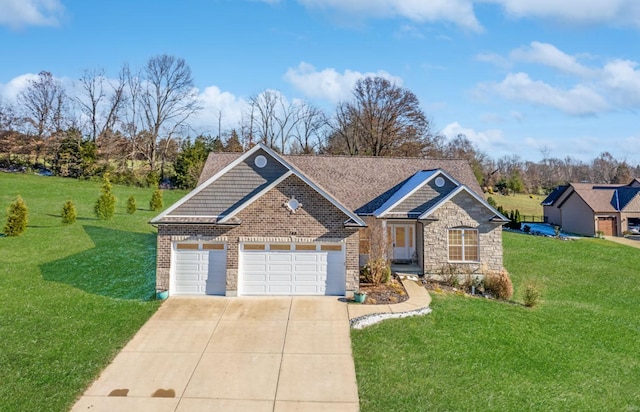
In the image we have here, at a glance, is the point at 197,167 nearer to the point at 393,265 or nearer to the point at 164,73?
the point at 164,73

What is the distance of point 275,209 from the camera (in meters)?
14.2

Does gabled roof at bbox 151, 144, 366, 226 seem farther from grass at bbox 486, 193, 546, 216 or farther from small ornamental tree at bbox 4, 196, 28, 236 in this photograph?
grass at bbox 486, 193, 546, 216

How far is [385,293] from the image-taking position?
14625 mm

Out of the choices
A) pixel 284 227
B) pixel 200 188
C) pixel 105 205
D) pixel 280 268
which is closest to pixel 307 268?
pixel 280 268

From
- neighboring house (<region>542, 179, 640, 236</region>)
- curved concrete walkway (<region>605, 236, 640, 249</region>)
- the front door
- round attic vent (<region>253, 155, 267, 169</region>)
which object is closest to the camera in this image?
round attic vent (<region>253, 155, 267, 169</region>)

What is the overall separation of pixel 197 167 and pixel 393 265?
32.3 m

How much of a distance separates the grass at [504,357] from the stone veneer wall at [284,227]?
3.86m

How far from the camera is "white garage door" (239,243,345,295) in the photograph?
14398 mm

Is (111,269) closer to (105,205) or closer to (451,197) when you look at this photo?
(105,205)

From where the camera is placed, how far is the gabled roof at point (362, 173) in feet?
64.5


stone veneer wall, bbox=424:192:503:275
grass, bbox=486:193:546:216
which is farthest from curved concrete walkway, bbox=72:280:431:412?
grass, bbox=486:193:546:216

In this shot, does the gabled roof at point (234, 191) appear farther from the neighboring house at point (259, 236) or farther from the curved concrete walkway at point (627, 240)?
the curved concrete walkway at point (627, 240)

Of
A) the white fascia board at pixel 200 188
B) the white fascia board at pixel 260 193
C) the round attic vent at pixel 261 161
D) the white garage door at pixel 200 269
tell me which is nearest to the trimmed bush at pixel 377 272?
the white fascia board at pixel 260 193

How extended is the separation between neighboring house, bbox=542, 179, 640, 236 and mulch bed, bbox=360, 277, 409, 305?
99.7ft
